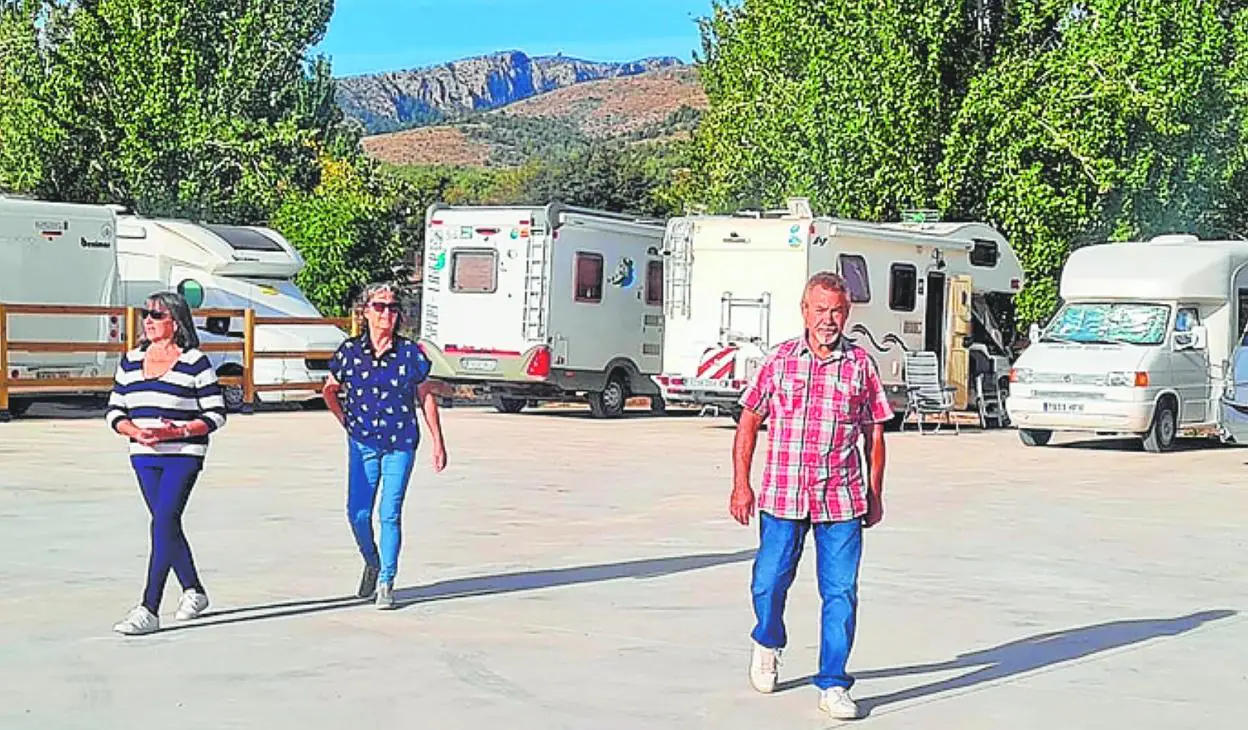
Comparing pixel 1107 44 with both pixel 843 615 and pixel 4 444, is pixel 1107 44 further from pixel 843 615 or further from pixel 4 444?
pixel 843 615

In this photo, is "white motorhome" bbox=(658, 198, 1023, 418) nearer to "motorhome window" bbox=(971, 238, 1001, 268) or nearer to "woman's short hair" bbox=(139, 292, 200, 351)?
"motorhome window" bbox=(971, 238, 1001, 268)

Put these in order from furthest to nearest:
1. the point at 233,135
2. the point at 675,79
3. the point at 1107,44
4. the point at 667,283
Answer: the point at 675,79
the point at 233,135
the point at 1107,44
the point at 667,283

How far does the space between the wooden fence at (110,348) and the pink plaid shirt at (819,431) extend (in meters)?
16.4

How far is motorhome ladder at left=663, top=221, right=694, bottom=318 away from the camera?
23.0 meters

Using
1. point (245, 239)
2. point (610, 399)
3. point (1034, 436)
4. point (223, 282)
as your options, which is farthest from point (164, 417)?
point (245, 239)

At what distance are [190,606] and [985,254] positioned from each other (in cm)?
1876

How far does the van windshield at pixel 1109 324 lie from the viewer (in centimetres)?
2102

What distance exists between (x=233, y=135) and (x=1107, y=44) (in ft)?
56.6

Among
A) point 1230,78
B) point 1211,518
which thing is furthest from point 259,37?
point 1211,518

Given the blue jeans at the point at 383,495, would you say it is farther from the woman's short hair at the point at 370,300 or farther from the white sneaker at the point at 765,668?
the white sneaker at the point at 765,668

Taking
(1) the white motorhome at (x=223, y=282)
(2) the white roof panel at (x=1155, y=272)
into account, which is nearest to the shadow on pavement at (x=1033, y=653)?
(2) the white roof panel at (x=1155, y=272)

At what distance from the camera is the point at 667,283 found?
23.2m

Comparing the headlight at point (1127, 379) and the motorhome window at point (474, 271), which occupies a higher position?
the motorhome window at point (474, 271)

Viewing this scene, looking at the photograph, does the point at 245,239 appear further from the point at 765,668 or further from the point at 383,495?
the point at 765,668
